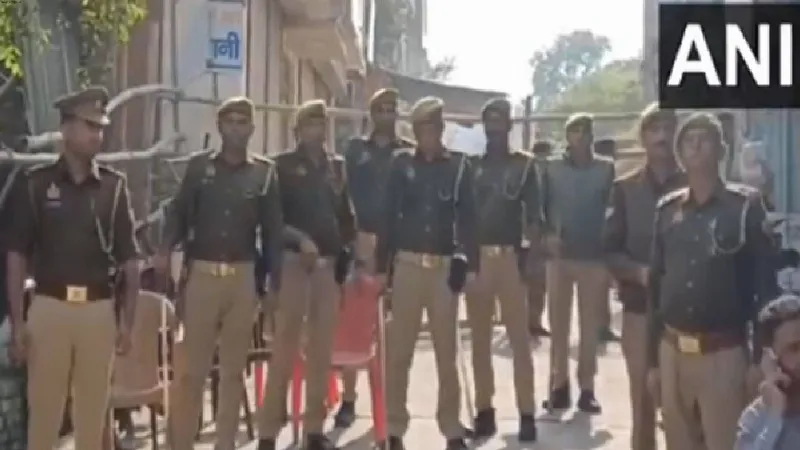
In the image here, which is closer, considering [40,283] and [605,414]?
[40,283]

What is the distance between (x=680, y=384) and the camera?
18.9 feet

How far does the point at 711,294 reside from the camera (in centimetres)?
568

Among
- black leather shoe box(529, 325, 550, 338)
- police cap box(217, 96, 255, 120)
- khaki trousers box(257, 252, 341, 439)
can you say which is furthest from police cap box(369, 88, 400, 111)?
black leather shoe box(529, 325, 550, 338)

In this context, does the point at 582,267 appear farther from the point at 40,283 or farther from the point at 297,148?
the point at 40,283

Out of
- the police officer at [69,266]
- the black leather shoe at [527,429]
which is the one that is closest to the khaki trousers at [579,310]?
the black leather shoe at [527,429]

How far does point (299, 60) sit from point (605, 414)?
36.3ft

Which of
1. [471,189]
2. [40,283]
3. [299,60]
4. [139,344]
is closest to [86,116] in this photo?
[40,283]

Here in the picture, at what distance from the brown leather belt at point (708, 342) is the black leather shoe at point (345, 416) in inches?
145

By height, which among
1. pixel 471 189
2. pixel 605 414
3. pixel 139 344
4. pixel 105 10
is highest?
pixel 105 10

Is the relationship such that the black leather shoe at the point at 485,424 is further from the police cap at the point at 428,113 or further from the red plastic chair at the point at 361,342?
the police cap at the point at 428,113

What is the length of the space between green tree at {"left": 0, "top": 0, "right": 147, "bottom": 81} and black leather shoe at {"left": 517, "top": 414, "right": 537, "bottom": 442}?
326 cm

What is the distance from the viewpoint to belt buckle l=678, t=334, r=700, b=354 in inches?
225

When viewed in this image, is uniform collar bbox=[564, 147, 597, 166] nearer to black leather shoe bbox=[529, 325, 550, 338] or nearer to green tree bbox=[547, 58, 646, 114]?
black leather shoe bbox=[529, 325, 550, 338]

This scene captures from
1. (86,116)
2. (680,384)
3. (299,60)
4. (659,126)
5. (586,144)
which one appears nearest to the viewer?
(680,384)
